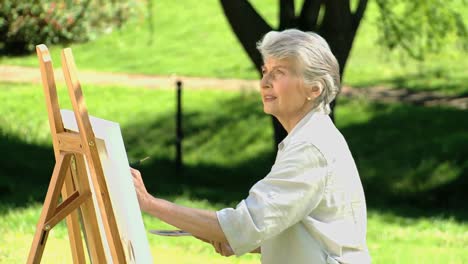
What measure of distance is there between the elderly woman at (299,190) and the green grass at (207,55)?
46.3 feet

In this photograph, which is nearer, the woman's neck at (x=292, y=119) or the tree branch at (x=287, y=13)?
the woman's neck at (x=292, y=119)

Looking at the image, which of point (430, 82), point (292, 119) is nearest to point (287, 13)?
point (292, 119)

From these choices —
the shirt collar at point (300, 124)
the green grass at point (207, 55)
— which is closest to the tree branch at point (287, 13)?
the shirt collar at point (300, 124)

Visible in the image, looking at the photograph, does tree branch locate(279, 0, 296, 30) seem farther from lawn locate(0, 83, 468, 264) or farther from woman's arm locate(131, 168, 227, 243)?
woman's arm locate(131, 168, 227, 243)

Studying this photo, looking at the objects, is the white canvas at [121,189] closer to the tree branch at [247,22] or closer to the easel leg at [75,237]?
the easel leg at [75,237]

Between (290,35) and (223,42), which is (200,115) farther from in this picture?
(290,35)

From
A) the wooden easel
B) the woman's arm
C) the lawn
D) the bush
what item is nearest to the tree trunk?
the lawn

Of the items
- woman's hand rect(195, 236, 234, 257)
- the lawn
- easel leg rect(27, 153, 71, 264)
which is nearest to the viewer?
woman's hand rect(195, 236, 234, 257)

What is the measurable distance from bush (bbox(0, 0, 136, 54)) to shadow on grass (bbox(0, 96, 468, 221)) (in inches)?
247

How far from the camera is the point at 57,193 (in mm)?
4438

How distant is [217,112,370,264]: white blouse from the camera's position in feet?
12.4

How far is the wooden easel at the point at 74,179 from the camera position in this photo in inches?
162

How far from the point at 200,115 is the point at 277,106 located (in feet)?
42.6

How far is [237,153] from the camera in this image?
1533cm
